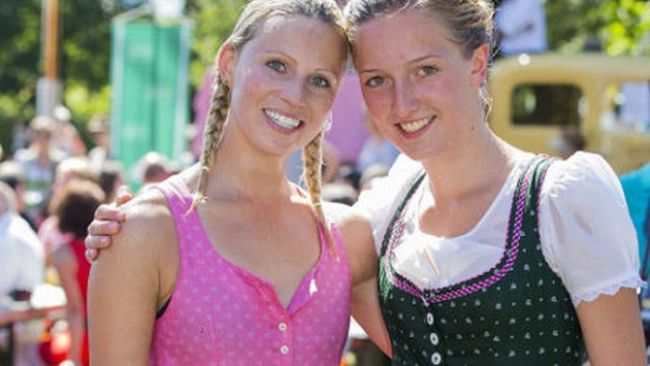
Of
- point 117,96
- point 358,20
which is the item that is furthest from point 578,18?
point 358,20

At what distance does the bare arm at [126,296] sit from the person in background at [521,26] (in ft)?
24.5

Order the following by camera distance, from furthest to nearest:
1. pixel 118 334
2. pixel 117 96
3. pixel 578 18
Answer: pixel 578 18
pixel 117 96
pixel 118 334

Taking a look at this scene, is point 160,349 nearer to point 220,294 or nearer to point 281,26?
point 220,294

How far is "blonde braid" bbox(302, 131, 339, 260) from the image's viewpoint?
256cm

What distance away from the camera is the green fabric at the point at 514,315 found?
7.37 feet

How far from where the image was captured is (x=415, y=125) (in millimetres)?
2408

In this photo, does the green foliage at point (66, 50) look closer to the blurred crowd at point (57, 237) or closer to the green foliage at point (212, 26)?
the green foliage at point (212, 26)

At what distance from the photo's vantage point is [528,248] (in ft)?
7.42

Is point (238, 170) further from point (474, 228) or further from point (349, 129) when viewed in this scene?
point (349, 129)

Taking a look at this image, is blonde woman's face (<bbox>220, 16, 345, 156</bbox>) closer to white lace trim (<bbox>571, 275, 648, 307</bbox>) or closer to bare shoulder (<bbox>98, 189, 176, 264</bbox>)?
bare shoulder (<bbox>98, 189, 176, 264</bbox>)

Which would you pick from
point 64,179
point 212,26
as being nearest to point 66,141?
point 64,179

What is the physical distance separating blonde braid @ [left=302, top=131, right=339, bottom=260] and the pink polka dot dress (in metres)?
0.16

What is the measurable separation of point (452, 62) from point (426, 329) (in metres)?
0.62

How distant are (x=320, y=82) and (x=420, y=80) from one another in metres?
0.24
